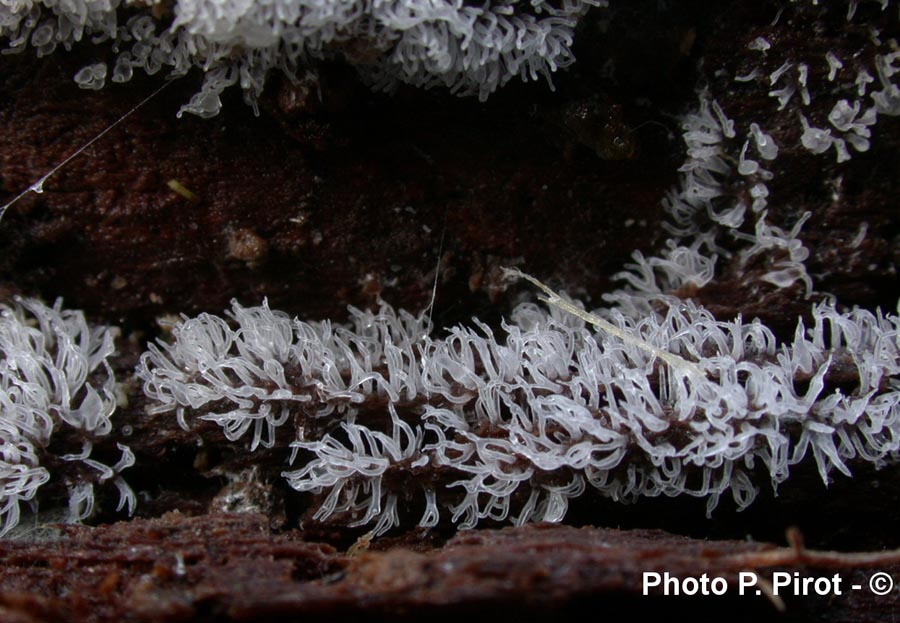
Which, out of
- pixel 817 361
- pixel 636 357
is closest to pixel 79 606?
pixel 636 357

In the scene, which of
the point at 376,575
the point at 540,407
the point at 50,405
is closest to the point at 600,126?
the point at 540,407

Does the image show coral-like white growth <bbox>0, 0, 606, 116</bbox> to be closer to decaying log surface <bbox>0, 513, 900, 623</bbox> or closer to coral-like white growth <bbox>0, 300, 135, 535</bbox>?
coral-like white growth <bbox>0, 300, 135, 535</bbox>

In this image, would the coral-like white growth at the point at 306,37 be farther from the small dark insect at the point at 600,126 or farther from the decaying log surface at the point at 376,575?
the decaying log surface at the point at 376,575

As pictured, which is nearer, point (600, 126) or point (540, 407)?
point (540, 407)

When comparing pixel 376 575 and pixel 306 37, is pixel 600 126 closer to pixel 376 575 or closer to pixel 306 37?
pixel 306 37

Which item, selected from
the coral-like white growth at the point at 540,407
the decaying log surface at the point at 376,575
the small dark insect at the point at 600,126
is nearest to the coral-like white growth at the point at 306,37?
the small dark insect at the point at 600,126
